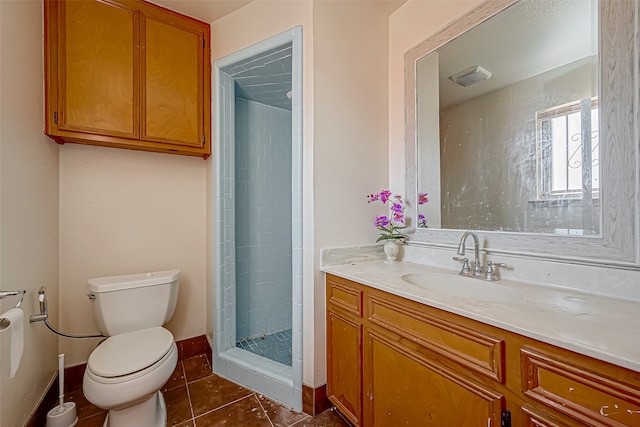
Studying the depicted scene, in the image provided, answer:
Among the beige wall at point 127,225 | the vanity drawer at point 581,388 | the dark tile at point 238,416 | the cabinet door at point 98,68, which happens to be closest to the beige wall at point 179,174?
the beige wall at point 127,225

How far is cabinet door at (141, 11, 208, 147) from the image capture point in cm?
174

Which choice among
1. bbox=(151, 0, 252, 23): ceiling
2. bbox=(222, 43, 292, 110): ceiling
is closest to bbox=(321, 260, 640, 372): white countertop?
bbox=(222, 43, 292, 110): ceiling

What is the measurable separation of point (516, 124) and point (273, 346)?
218cm

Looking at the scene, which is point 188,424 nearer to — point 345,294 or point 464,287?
point 345,294

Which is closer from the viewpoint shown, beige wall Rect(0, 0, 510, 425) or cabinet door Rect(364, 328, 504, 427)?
cabinet door Rect(364, 328, 504, 427)

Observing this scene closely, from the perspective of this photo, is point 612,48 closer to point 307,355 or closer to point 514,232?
point 514,232

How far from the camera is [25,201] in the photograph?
4.16 ft

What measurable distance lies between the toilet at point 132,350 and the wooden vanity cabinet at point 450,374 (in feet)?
2.97

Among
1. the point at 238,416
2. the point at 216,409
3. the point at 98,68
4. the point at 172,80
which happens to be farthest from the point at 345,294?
the point at 98,68

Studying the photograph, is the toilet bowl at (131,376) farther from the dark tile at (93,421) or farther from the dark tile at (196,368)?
the dark tile at (196,368)

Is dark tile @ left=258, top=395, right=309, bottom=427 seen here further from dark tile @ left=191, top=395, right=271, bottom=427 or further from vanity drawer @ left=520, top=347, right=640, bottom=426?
vanity drawer @ left=520, top=347, right=640, bottom=426

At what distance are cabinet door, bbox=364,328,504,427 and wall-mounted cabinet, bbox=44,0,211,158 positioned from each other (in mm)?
1727

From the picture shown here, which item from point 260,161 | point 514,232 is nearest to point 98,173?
point 260,161

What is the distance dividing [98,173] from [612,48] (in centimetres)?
268
